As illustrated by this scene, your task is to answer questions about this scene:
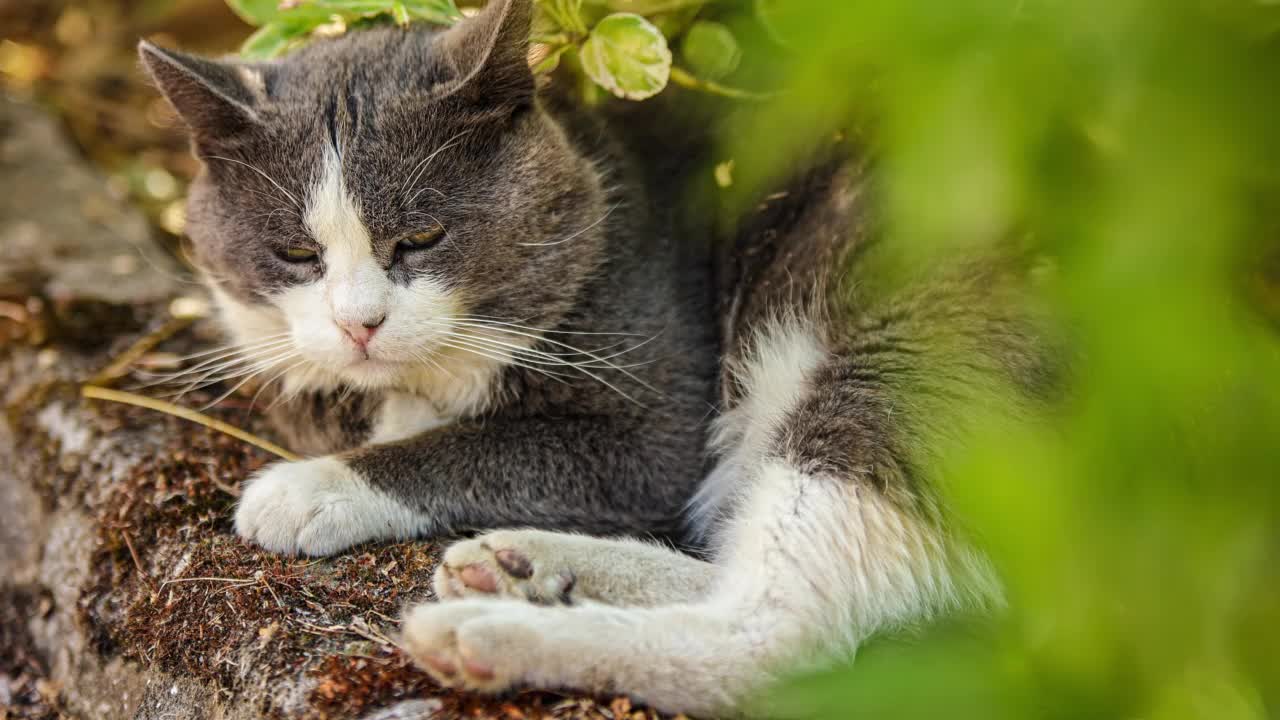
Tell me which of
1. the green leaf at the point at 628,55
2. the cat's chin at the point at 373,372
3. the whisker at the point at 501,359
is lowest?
the cat's chin at the point at 373,372

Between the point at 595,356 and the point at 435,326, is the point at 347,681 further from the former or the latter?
the point at 595,356

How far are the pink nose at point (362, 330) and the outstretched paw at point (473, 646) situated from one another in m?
0.58

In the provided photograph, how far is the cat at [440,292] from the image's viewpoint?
78.1 inches

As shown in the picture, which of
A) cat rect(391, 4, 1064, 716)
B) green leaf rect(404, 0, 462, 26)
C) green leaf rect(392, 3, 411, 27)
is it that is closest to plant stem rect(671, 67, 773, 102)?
cat rect(391, 4, 1064, 716)

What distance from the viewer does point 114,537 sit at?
7.30 feet

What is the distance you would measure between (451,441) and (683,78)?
39.6 inches

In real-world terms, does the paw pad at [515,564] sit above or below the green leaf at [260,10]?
below

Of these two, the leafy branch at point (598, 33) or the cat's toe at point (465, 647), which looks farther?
the leafy branch at point (598, 33)

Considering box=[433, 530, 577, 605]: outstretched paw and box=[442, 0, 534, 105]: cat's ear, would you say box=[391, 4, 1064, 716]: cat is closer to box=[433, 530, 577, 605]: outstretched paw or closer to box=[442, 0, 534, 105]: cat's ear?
box=[433, 530, 577, 605]: outstretched paw

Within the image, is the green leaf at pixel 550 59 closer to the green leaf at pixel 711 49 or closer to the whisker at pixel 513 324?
the green leaf at pixel 711 49

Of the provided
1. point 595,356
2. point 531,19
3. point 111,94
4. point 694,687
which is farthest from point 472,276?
point 111,94

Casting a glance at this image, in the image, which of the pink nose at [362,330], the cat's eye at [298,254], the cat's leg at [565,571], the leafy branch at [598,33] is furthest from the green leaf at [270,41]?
the cat's leg at [565,571]

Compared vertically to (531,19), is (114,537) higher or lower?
lower

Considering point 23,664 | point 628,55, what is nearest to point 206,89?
point 628,55
